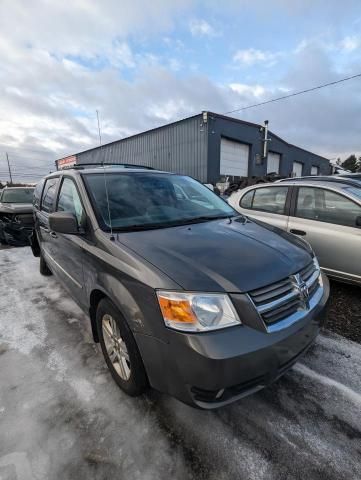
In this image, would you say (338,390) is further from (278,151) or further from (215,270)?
(278,151)

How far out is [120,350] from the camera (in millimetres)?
2027

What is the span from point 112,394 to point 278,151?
25.4 meters

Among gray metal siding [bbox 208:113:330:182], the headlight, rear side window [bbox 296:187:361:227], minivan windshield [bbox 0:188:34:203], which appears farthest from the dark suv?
gray metal siding [bbox 208:113:330:182]

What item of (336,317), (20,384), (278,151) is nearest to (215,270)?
(20,384)

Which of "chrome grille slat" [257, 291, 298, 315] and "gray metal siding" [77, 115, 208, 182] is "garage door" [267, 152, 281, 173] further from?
"chrome grille slat" [257, 291, 298, 315]

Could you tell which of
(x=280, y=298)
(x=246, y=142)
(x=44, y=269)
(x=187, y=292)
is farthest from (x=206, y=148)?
(x=187, y=292)

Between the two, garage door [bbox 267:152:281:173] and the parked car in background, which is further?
garage door [bbox 267:152:281:173]

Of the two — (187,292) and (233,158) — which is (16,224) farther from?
(233,158)

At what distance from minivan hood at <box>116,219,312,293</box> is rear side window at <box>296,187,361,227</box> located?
1.74 meters

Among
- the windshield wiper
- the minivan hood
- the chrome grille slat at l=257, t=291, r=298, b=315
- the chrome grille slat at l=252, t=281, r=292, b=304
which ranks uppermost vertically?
the windshield wiper

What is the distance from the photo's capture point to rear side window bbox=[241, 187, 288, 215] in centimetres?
437

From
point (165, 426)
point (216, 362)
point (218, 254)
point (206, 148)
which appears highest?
point (206, 148)

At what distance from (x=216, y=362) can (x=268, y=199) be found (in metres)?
3.68

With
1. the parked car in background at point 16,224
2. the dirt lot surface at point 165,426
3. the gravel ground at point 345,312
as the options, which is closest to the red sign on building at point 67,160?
the parked car in background at point 16,224
